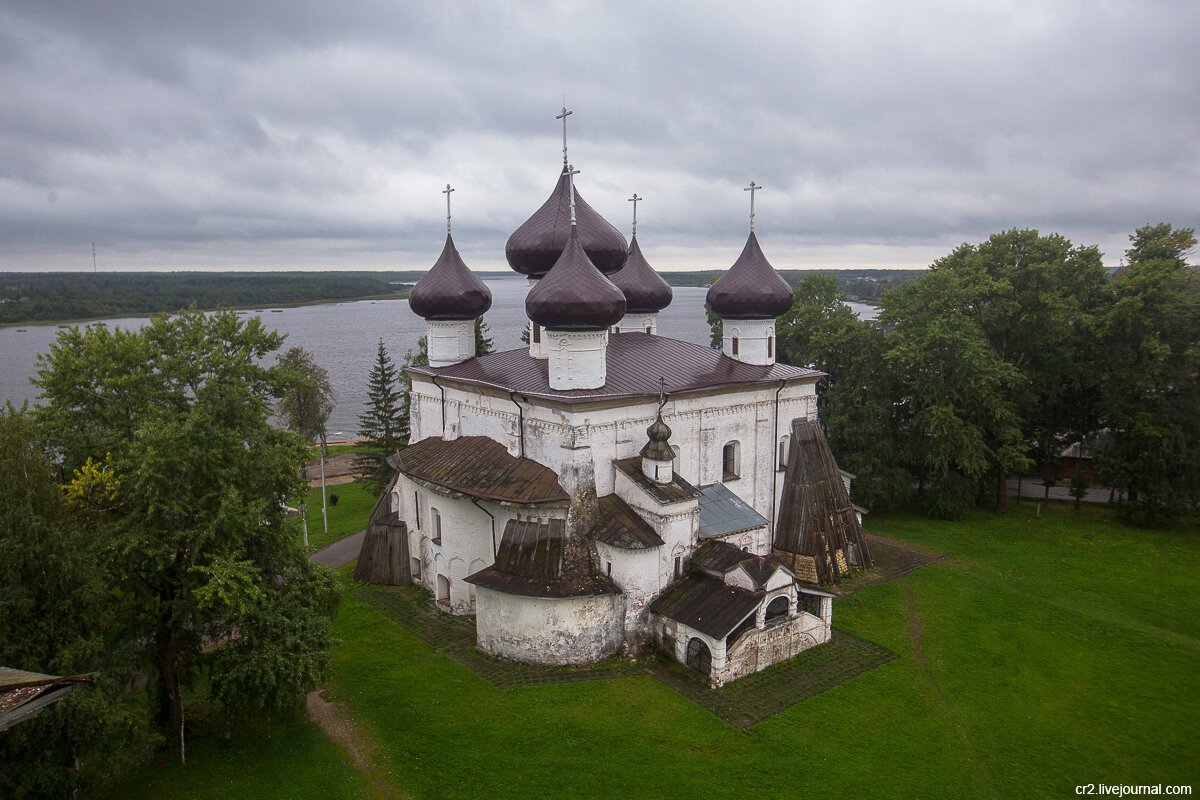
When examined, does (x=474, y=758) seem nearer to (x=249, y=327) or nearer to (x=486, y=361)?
(x=249, y=327)

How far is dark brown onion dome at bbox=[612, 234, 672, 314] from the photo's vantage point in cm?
2222

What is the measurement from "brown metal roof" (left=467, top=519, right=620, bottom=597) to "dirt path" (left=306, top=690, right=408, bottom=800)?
334 cm

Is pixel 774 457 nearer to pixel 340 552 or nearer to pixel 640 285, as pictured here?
pixel 640 285

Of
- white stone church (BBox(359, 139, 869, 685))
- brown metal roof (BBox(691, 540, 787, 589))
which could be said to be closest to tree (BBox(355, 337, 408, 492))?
white stone church (BBox(359, 139, 869, 685))

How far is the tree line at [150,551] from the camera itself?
9.74 meters

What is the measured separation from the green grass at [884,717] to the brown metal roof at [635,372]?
5.89 metres

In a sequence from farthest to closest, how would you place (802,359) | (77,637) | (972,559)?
(802,359) → (972,559) → (77,637)

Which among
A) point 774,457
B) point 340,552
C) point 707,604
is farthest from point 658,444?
point 340,552

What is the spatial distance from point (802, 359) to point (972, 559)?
1071 centimetres

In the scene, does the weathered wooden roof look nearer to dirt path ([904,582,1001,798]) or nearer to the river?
dirt path ([904,582,1001,798])

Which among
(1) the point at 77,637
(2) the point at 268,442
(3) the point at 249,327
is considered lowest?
(1) the point at 77,637

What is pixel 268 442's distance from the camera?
13141mm

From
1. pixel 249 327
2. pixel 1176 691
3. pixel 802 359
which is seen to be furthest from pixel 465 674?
pixel 802 359

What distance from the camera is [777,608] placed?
15430mm
